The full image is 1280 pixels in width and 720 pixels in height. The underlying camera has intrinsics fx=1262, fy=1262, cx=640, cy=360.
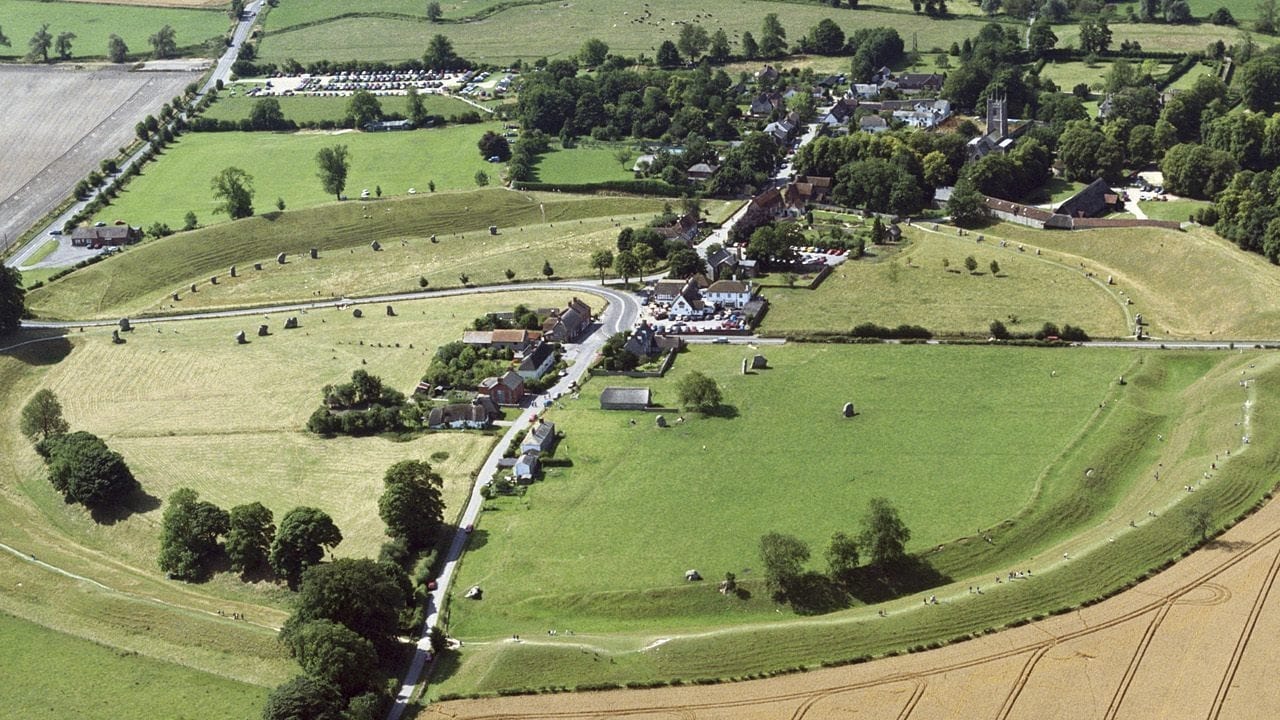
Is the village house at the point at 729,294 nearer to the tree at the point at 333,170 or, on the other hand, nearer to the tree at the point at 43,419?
the tree at the point at 43,419

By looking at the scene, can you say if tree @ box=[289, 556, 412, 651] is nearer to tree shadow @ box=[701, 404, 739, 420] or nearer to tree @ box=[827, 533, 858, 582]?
tree @ box=[827, 533, 858, 582]

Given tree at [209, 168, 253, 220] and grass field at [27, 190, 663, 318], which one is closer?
grass field at [27, 190, 663, 318]

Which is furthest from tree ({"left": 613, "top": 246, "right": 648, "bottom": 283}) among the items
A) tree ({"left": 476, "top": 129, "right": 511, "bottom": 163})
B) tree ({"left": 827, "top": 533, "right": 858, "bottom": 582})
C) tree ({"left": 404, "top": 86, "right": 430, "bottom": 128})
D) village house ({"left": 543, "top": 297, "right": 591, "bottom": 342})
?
tree ({"left": 404, "top": 86, "right": 430, "bottom": 128})

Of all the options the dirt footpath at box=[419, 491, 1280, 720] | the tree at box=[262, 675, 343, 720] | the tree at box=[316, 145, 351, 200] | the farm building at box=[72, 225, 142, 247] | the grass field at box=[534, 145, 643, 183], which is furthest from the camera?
the grass field at box=[534, 145, 643, 183]

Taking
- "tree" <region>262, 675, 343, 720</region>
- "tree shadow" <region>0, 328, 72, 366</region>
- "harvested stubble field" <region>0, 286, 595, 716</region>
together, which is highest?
"tree" <region>262, 675, 343, 720</region>

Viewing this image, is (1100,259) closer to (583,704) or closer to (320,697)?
(583,704)

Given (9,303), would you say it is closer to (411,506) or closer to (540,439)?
(540,439)
